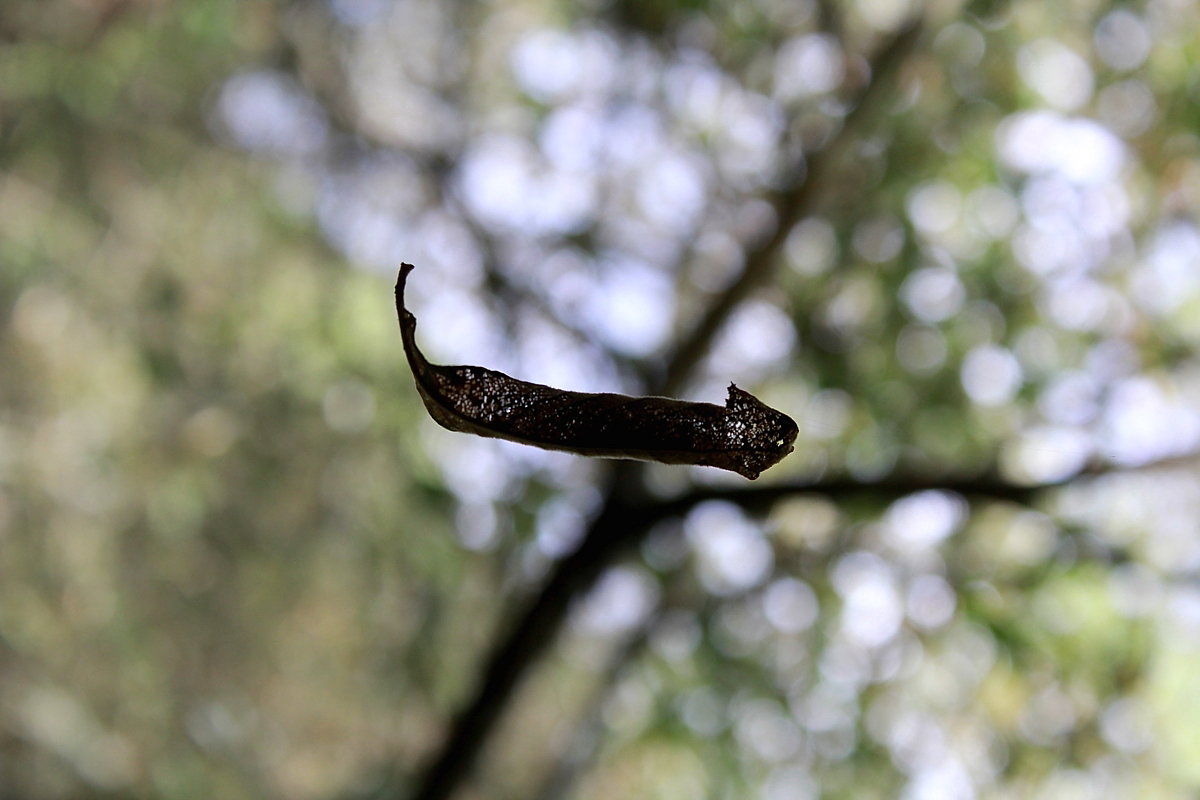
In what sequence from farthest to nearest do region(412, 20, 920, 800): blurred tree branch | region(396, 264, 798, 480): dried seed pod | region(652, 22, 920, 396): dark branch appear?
region(652, 22, 920, 396): dark branch, region(412, 20, 920, 800): blurred tree branch, region(396, 264, 798, 480): dried seed pod

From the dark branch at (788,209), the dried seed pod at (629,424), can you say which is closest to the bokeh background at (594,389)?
the dark branch at (788,209)

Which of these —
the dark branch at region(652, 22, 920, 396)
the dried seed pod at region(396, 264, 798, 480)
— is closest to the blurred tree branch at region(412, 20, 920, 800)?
the dark branch at region(652, 22, 920, 396)

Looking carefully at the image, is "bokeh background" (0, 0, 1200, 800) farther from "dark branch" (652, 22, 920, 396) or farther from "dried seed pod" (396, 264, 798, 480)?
"dried seed pod" (396, 264, 798, 480)

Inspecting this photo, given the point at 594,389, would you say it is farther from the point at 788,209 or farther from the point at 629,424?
the point at 629,424

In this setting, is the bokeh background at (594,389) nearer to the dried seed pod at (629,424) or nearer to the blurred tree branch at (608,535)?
the blurred tree branch at (608,535)

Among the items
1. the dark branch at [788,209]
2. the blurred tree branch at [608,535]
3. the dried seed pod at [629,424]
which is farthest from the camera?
the dark branch at [788,209]

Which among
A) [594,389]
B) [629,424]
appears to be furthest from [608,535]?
[629,424]
